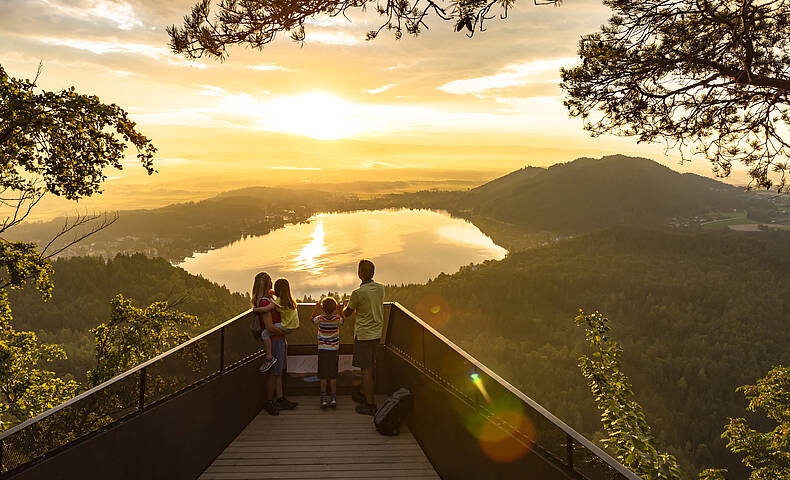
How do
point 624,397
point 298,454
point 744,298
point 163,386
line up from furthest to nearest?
point 744,298, point 624,397, point 298,454, point 163,386

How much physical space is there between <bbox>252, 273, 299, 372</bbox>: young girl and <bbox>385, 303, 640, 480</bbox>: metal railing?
55.6 inches

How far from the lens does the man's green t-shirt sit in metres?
A: 5.74

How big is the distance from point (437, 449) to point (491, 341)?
118m

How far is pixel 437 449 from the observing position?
180 inches

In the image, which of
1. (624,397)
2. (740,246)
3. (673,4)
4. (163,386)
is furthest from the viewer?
(740,246)

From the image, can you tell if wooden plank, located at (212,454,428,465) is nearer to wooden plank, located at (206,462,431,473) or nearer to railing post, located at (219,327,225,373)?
wooden plank, located at (206,462,431,473)

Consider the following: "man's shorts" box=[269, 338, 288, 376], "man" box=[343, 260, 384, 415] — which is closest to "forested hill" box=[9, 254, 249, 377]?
"man's shorts" box=[269, 338, 288, 376]

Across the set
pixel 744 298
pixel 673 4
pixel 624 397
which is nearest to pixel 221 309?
pixel 624 397

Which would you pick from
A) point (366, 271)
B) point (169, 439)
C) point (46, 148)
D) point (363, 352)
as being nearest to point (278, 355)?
point (363, 352)

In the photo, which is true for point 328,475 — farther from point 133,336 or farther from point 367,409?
point 133,336

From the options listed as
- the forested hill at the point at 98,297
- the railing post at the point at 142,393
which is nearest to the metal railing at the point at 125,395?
the railing post at the point at 142,393

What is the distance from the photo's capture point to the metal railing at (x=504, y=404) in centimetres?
260

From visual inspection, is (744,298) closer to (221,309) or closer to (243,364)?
(221,309)

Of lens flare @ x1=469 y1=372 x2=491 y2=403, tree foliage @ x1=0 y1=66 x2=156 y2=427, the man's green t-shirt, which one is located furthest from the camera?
tree foliage @ x1=0 y1=66 x2=156 y2=427
